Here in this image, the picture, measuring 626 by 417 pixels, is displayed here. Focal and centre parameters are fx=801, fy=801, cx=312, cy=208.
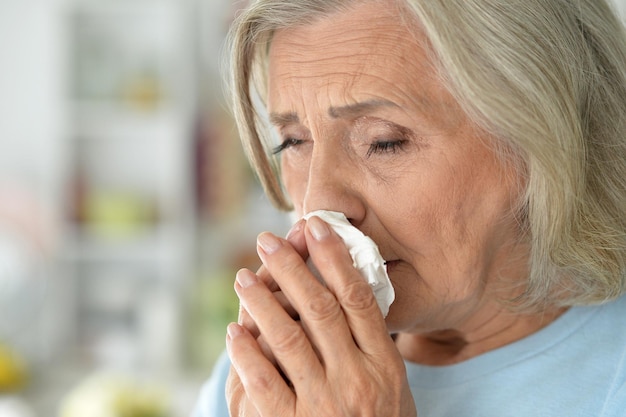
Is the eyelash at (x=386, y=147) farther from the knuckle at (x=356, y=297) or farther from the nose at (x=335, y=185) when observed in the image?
the knuckle at (x=356, y=297)

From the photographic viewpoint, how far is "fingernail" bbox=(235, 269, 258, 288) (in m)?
1.01

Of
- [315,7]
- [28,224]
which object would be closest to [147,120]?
[28,224]

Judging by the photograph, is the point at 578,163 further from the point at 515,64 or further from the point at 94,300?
the point at 94,300

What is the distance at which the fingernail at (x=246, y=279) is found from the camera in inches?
39.9

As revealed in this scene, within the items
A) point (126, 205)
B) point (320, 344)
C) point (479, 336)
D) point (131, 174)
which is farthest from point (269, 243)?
point (131, 174)

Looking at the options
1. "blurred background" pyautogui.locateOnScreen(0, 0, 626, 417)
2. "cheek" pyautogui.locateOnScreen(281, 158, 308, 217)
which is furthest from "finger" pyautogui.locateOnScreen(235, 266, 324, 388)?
"blurred background" pyautogui.locateOnScreen(0, 0, 626, 417)

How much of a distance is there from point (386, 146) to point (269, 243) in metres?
0.21

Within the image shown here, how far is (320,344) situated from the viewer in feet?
3.20

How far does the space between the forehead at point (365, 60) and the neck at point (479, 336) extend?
0.36 meters

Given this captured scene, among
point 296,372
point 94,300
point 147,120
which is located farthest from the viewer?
point 94,300

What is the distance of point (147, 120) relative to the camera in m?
3.91

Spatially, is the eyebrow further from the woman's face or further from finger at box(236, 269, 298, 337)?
finger at box(236, 269, 298, 337)

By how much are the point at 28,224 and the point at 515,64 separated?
3505mm

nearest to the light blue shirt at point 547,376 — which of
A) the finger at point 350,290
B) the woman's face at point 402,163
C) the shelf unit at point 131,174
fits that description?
the woman's face at point 402,163
